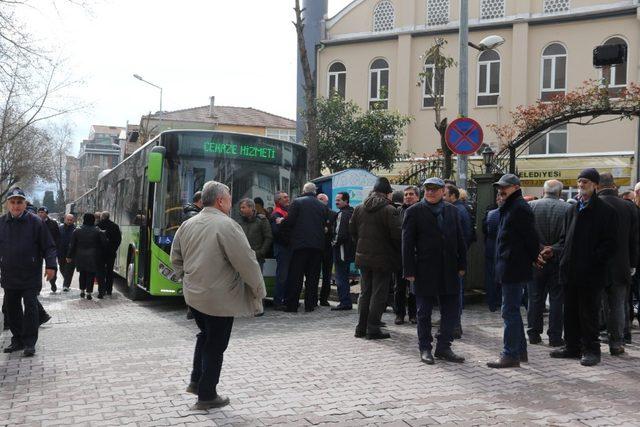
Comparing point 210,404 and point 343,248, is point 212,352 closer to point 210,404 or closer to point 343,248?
point 210,404

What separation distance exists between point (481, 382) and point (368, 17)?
26572mm

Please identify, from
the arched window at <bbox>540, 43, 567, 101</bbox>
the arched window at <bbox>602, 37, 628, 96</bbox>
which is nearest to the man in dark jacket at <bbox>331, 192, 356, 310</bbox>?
the arched window at <bbox>602, 37, 628, 96</bbox>

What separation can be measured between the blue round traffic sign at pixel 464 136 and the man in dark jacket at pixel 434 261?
16.2ft

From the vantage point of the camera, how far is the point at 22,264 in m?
7.80

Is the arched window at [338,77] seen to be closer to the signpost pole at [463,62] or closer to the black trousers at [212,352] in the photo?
the signpost pole at [463,62]

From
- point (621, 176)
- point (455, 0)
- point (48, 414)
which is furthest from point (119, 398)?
point (455, 0)

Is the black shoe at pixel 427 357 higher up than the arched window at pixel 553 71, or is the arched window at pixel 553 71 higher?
the arched window at pixel 553 71

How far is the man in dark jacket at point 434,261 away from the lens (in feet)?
23.5

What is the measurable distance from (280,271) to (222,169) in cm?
203

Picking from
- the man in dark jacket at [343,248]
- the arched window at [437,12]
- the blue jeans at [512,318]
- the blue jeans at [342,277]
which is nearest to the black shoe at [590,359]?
the blue jeans at [512,318]

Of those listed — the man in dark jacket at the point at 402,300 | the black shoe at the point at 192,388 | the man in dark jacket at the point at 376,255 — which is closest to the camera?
the black shoe at the point at 192,388

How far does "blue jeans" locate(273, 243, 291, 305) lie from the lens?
11.5 metres

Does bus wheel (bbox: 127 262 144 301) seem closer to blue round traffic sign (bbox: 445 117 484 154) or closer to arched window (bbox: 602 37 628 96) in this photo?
blue round traffic sign (bbox: 445 117 484 154)

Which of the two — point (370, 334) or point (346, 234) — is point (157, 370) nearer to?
point (370, 334)
